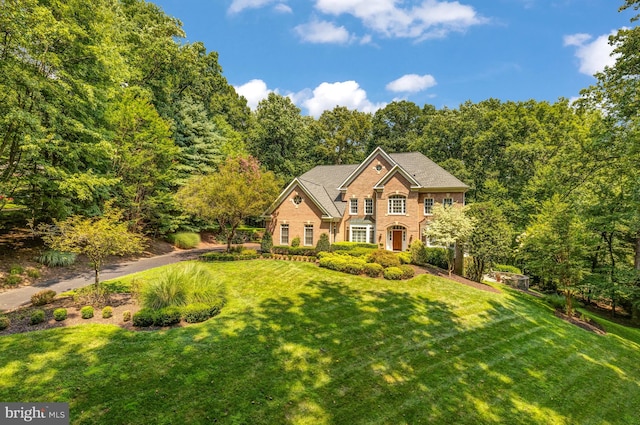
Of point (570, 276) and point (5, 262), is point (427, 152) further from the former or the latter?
point (5, 262)

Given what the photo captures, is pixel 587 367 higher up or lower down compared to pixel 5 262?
lower down

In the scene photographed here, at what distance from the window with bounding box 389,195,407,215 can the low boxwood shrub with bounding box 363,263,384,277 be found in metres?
10.5

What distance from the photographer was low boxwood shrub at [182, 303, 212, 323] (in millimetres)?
10859

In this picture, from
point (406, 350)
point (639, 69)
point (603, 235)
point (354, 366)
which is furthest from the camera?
point (603, 235)

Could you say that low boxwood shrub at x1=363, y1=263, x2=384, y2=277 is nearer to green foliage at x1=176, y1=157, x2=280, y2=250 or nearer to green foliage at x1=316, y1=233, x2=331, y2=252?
green foliage at x1=316, y1=233, x2=331, y2=252

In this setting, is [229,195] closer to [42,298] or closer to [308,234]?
[308,234]

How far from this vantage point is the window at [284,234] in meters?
29.0

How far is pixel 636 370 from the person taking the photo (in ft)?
36.4

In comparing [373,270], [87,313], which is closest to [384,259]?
[373,270]

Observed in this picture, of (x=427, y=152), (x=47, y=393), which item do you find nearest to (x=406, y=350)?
(x=47, y=393)

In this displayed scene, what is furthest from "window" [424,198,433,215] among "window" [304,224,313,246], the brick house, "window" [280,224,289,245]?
"window" [280,224,289,245]

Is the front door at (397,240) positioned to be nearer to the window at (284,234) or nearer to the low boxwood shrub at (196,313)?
the window at (284,234)

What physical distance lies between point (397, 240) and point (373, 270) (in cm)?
1162

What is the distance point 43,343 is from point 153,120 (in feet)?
80.6
